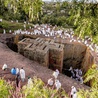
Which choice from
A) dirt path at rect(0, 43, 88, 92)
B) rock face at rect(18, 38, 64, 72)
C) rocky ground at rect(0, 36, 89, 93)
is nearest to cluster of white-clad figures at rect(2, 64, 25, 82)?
rocky ground at rect(0, 36, 89, 93)

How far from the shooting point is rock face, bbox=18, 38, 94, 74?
10.4m

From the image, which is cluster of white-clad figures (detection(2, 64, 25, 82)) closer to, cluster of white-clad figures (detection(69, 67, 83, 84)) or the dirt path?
the dirt path

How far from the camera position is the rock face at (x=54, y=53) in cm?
1040

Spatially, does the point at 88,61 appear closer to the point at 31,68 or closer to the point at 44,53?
the point at 44,53

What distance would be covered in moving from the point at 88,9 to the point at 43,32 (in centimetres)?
1474

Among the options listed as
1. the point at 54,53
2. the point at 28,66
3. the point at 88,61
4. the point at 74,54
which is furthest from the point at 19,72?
the point at 74,54

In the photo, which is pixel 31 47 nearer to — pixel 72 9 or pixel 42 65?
pixel 42 65

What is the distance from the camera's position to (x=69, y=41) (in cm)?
1505

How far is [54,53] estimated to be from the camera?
11531 millimetres

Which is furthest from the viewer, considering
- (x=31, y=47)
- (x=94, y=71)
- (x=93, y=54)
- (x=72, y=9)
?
(x=93, y=54)

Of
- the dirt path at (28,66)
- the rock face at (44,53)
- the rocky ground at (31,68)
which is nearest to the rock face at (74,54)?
the rock face at (44,53)

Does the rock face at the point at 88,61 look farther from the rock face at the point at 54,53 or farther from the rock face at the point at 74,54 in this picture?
the rock face at the point at 74,54

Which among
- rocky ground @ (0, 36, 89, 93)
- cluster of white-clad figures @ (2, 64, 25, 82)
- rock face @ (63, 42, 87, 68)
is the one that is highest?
cluster of white-clad figures @ (2, 64, 25, 82)

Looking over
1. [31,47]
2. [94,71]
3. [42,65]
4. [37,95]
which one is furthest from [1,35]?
[94,71]
